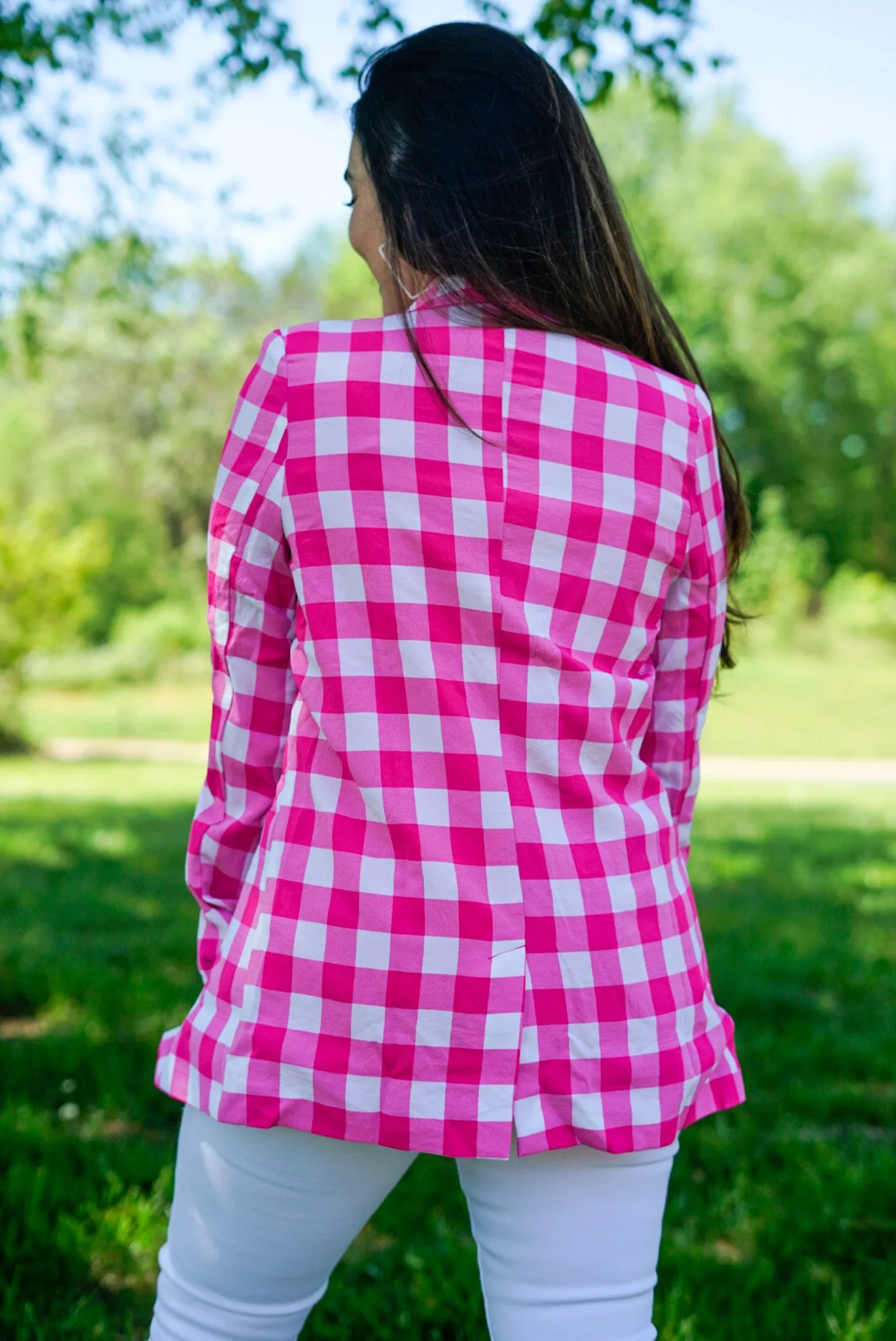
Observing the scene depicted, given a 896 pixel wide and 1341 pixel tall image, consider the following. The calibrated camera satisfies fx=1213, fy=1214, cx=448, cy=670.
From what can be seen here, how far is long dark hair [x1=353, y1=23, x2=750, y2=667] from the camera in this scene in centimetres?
131

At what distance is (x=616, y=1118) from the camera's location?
1.23m

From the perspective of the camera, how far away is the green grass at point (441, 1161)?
86.4 inches

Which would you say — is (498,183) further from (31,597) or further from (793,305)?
(793,305)

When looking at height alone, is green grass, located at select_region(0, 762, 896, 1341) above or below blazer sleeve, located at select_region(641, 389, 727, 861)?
below

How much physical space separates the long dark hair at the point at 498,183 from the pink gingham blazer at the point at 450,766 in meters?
0.07

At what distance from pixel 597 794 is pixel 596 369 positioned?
17.8 inches

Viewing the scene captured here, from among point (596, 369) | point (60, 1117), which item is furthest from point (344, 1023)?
point (60, 1117)

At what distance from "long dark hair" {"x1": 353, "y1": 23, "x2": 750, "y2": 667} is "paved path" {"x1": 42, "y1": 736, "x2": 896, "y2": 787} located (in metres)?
11.6

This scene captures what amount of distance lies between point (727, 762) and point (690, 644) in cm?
1370

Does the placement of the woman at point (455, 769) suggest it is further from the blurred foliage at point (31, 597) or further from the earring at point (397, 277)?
the blurred foliage at point (31, 597)

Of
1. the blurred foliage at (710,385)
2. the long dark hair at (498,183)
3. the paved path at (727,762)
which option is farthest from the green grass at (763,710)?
the long dark hair at (498,183)

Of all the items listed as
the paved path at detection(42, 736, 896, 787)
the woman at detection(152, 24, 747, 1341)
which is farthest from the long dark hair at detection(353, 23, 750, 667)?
the paved path at detection(42, 736, 896, 787)

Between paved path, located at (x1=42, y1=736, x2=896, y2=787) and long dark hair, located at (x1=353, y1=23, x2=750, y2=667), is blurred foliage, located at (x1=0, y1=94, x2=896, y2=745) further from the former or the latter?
long dark hair, located at (x1=353, y1=23, x2=750, y2=667)

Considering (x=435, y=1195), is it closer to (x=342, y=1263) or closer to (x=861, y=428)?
(x=342, y=1263)
